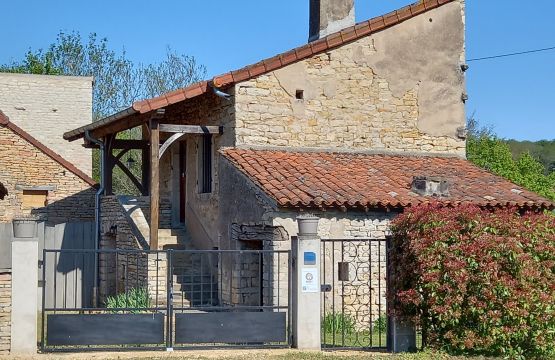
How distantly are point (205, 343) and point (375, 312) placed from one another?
5360 millimetres

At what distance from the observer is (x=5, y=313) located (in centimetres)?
1094

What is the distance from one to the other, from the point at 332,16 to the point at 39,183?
10449mm

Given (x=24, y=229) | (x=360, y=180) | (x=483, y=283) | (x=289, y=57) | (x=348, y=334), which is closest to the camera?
(x=483, y=283)

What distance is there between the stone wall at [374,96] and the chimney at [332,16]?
5.38 feet

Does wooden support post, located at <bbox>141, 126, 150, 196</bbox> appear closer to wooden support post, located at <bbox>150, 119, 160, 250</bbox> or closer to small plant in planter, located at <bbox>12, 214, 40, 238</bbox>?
wooden support post, located at <bbox>150, 119, 160, 250</bbox>

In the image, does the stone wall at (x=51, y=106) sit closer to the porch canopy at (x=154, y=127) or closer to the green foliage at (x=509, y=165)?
the porch canopy at (x=154, y=127)

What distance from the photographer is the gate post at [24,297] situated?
1091 cm

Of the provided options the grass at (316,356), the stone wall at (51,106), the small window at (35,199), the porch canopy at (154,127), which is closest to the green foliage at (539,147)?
the stone wall at (51,106)

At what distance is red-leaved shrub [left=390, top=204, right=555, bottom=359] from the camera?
10750 mm

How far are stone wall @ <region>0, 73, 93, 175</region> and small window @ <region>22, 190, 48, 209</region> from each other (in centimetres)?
655

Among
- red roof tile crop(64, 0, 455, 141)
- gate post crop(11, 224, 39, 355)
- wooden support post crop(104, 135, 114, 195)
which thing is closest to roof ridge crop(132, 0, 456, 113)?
red roof tile crop(64, 0, 455, 141)

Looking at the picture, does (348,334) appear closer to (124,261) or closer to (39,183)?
(124,261)

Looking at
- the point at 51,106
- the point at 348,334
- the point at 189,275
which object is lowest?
the point at 348,334

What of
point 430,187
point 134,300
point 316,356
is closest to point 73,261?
point 134,300
